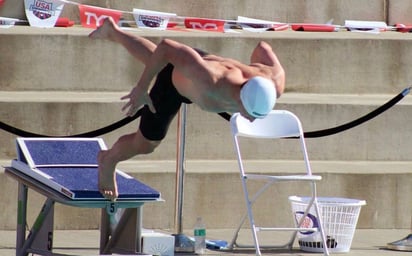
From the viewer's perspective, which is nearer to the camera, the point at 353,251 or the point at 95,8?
the point at 353,251

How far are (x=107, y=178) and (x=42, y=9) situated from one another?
4615 millimetres

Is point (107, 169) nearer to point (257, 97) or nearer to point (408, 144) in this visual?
point (257, 97)

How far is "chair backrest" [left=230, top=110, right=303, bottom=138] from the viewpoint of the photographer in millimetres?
10172

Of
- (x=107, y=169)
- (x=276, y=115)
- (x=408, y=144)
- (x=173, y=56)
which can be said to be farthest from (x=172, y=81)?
(x=408, y=144)

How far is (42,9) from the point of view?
12.6m

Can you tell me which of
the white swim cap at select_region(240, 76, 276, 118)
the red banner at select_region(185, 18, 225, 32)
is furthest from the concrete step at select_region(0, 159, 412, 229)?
the white swim cap at select_region(240, 76, 276, 118)

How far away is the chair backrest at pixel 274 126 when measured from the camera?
1017cm

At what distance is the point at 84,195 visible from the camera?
27.5 feet

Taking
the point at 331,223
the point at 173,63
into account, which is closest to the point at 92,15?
the point at 331,223

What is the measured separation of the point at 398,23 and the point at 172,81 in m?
6.42

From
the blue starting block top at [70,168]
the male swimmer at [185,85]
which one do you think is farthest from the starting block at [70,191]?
the male swimmer at [185,85]

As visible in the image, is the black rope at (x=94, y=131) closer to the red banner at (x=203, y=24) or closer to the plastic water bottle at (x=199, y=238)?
the plastic water bottle at (x=199, y=238)

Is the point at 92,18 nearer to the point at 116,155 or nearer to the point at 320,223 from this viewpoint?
the point at 320,223

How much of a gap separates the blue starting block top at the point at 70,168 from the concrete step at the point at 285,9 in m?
3.85
